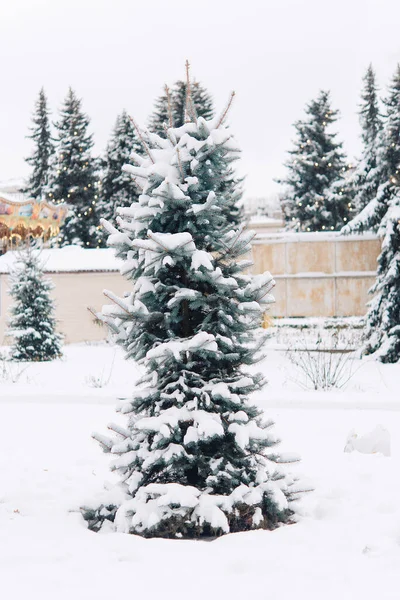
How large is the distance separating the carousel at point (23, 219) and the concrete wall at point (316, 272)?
9.46 m

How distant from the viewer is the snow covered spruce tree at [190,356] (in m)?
4.49

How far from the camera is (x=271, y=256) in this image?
2009cm

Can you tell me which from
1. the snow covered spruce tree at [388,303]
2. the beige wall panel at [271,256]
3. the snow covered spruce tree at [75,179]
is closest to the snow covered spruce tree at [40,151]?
the snow covered spruce tree at [75,179]

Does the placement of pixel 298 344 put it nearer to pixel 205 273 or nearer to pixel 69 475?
pixel 69 475

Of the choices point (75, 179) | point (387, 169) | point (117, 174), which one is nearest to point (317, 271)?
point (387, 169)

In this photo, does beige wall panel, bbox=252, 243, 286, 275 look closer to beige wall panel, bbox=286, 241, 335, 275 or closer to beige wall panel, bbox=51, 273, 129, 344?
beige wall panel, bbox=286, 241, 335, 275

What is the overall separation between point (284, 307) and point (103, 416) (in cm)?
1113

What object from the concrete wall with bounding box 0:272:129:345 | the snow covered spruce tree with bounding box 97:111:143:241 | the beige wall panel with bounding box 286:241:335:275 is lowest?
the concrete wall with bounding box 0:272:129:345

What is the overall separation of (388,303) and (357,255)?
405cm

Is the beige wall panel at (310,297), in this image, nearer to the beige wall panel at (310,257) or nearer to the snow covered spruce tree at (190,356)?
the beige wall panel at (310,257)

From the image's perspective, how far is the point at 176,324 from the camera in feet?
16.1

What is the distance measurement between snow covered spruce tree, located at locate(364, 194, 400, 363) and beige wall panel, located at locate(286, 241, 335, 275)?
3.49 m

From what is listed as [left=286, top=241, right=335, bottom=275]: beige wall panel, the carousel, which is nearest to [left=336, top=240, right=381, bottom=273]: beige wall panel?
[left=286, top=241, right=335, bottom=275]: beige wall panel

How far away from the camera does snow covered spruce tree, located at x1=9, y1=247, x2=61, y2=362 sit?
55.7ft
